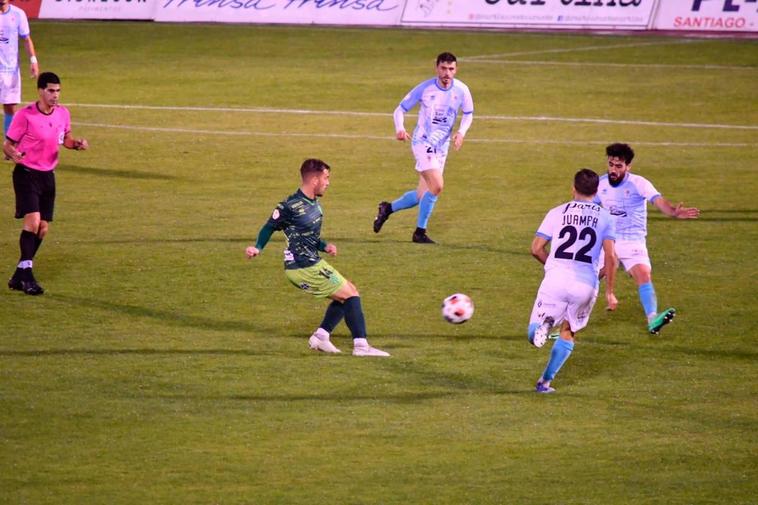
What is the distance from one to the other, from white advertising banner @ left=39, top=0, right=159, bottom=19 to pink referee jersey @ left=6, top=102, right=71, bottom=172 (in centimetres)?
2493

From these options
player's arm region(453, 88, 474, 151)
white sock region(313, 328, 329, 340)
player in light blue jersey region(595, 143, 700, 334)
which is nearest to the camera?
white sock region(313, 328, 329, 340)

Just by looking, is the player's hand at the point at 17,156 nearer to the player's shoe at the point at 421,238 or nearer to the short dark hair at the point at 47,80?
the short dark hair at the point at 47,80

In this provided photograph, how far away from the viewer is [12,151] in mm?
14234

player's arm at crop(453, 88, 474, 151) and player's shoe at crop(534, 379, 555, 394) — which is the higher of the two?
player's arm at crop(453, 88, 474, 151)

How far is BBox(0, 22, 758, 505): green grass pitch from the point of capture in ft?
31.2

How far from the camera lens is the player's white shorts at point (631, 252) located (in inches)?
527

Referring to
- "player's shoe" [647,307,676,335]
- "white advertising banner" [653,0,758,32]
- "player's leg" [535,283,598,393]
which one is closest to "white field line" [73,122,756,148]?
"player's shoe" [647,307,676,335]

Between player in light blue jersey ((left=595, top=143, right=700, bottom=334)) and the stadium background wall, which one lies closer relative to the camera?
player in light blue jersey ((left=595, top=143, right=700, bottom=334))

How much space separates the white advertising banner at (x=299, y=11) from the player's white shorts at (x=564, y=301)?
2722 centimetres

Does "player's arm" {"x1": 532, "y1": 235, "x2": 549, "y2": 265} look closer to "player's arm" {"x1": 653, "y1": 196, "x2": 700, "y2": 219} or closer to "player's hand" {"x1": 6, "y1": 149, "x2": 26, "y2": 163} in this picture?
"player's arm" {"x1": 653, "y1": 196, "x2": 700, "y2": 219}

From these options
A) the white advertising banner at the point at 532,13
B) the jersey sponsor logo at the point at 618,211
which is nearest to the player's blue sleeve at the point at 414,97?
the jersey sponsor logo at the point at 618,211

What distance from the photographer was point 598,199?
528 inches

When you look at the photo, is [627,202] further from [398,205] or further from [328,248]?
[398,205]

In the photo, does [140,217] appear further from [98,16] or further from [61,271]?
[98,16]
